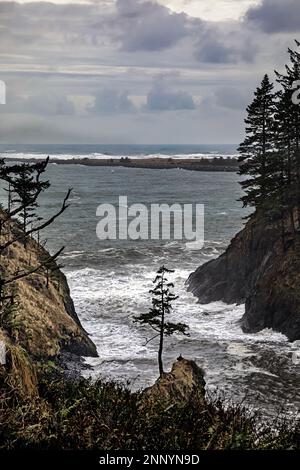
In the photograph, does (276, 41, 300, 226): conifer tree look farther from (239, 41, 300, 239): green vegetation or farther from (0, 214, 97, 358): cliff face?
(0, 214, 97, 358): cliff face

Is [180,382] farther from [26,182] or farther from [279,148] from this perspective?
[279,148]

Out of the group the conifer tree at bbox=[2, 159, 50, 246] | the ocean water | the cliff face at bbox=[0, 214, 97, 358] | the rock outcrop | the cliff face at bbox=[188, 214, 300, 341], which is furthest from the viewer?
the cliff face at bbox=[188, 214, 300, 341]

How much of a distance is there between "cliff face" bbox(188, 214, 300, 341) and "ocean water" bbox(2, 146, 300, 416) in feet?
3.26

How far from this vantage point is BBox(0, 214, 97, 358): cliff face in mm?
26297

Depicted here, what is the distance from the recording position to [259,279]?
38.0 metres

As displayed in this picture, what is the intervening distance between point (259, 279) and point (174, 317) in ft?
24.0

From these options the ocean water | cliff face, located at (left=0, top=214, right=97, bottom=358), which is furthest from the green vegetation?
cliff face, located at (left=0, top=214, right=97, bottom=358)

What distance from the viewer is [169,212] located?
8494 centimetres

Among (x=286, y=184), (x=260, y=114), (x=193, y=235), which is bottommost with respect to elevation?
(x=193, y=235)

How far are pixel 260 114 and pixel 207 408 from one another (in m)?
35.5

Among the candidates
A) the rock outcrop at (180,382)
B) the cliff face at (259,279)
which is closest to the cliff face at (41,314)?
the rock outcrop at (180,382)
